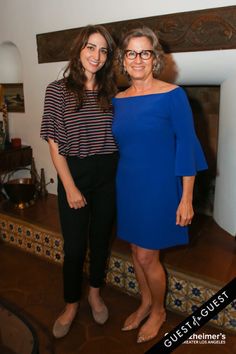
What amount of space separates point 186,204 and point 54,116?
25.1 inches

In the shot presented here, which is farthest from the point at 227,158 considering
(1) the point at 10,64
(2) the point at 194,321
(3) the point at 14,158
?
(1) the point at 10,64

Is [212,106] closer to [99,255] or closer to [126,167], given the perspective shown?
[126,167]

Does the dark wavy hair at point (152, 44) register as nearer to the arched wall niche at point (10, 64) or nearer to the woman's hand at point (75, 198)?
the woman's hand at point (75, 198)

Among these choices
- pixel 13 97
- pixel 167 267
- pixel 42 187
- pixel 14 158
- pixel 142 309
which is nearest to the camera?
pixel 142 309

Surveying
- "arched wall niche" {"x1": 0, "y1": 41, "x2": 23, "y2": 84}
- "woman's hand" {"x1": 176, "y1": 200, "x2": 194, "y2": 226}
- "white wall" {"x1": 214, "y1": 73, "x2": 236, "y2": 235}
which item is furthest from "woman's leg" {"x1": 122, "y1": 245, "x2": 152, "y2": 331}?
"arched wall niche" {"x1": 0, "y1": 41, "x2": 23, "y2": 84}

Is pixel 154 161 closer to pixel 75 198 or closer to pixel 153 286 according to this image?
pixel 75 198

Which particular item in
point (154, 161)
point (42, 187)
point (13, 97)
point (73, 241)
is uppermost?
point (13, 97)

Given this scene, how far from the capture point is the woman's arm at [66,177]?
4.32 feet

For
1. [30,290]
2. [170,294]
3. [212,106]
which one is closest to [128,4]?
[212,106]

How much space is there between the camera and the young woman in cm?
128

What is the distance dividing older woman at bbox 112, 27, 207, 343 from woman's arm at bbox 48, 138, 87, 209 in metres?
0.19

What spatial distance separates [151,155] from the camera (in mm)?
1256

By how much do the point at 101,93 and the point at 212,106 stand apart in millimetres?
1173

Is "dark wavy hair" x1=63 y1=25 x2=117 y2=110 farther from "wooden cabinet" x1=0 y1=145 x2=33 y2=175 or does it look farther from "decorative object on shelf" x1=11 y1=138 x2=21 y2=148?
"decorative object on shelf" x1=11 y1=138 x2=21 y2=148
